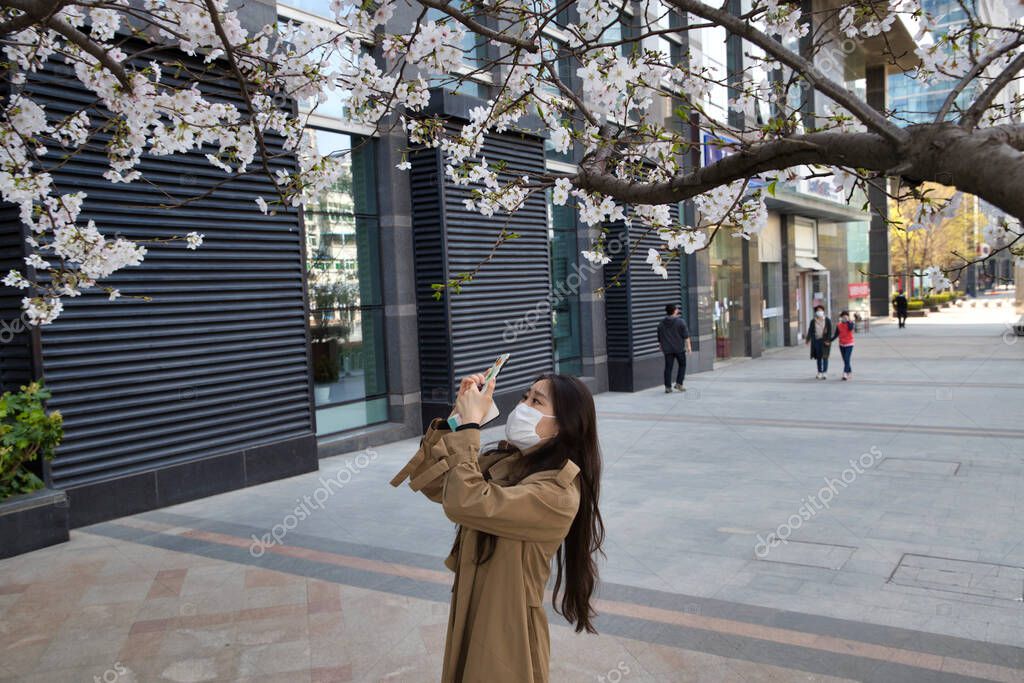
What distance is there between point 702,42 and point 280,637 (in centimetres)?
1843

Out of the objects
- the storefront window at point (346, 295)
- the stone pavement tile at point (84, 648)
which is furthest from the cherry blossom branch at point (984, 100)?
the storefront window at point (346, 295)

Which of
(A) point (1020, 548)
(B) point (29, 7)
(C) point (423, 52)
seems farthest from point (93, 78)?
(A) point (1020, 548)

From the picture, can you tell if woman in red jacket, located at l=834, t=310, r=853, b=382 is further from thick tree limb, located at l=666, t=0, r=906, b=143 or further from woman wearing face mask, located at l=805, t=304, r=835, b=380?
thick tree limb, located at l=666, t=0, r=906, b=143

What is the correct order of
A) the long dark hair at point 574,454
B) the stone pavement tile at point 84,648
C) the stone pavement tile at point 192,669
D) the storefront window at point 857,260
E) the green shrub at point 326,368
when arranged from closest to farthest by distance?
1. the long dark hair at point 574,454
2. the stone pavement tile at point 192,669
3. the stone pavement tile at point 84,648
4. the green shrub at point 326,368
5. the storefront window at point 857,260

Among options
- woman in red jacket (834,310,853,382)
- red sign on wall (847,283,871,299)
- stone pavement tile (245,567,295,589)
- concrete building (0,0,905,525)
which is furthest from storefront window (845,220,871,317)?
stone pavement tile (245,567,295,589)

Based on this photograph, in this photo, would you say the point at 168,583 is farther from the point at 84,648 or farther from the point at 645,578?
the point at 645,578

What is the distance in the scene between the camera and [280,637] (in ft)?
17.0

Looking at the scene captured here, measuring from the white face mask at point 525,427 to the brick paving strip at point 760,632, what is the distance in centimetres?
254

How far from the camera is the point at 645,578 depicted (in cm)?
607

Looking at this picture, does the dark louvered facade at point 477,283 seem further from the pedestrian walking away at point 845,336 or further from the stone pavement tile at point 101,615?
the pedestrian walking away at point 845,336

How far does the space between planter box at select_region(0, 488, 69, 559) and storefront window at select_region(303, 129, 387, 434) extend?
3.84 metres

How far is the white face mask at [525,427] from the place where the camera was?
3.03 m

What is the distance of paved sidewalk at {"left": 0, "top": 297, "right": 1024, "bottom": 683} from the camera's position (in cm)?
479

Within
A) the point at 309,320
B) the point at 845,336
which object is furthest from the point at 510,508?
the point at 845,336
